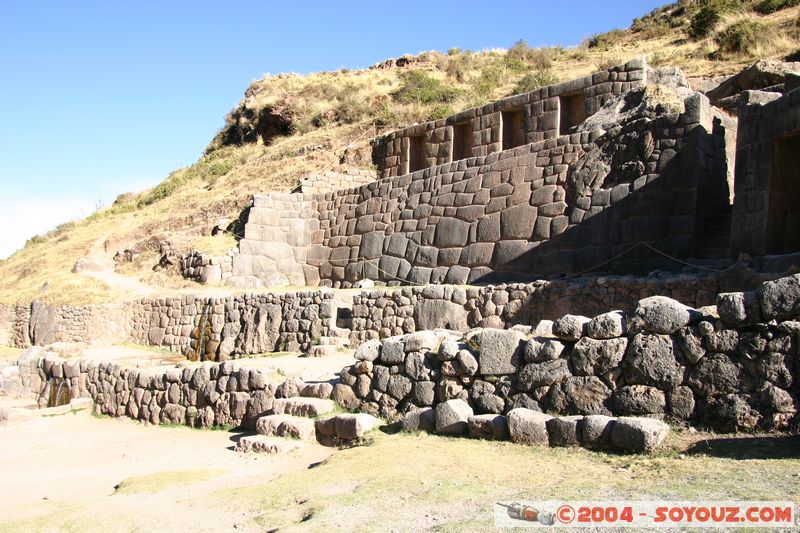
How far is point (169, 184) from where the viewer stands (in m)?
37.5

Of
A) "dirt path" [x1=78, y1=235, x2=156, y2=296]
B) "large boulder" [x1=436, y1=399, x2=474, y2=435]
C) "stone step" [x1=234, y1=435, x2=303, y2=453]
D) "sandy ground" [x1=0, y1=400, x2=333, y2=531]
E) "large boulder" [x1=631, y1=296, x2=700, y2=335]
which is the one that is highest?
"dirt path" [x1=78, y1=235, x2=156, y2=296]

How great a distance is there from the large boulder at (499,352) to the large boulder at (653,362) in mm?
1128

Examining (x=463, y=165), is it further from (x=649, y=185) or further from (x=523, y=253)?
(x=649, y=185)

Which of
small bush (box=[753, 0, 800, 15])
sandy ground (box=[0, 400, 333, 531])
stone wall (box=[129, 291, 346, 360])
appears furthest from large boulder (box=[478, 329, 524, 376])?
small bush (box=[753, 0, 800, 15])

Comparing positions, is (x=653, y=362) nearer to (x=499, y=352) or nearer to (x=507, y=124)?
(x=499, y=352)

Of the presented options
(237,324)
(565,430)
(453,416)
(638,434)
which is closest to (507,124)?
(237,324)

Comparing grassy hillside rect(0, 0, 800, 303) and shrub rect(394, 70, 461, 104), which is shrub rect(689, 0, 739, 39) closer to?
grassy hillside rect(0, 0, 800, 303)

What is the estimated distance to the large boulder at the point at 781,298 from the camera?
5.00 m

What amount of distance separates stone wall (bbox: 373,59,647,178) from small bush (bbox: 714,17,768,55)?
33.0ft

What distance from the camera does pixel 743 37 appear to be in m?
22.7

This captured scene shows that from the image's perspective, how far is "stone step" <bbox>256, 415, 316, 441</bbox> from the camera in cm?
785

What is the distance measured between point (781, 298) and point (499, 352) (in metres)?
2.55

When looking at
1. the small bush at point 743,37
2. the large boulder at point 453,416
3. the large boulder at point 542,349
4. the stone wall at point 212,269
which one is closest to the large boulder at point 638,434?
the large boulder at point 542,349

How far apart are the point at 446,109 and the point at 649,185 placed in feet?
63.6
